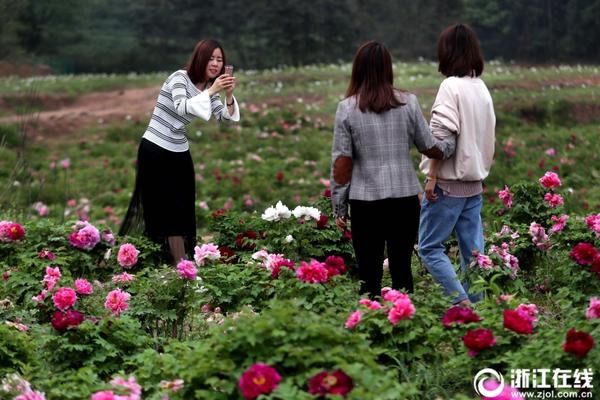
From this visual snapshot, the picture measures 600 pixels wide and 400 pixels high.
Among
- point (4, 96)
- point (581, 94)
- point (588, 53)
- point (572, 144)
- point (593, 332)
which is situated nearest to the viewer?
point (593, 332)

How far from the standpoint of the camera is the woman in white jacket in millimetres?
5215

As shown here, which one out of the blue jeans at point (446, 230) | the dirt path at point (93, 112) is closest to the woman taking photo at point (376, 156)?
the blue jeans at point (446, 230)

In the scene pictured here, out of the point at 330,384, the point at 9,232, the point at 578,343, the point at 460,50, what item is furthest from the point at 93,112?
the point at 330,384

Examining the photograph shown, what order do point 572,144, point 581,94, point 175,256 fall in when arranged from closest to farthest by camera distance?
point 175,256, point 572,144, point 581,94

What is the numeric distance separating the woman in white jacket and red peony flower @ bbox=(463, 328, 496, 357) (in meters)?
1.27

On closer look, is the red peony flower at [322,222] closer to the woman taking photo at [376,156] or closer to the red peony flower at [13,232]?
the woman taking photo at [376,156]

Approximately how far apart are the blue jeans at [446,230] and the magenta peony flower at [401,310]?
1.39 m

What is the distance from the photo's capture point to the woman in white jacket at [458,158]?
521 centimetres

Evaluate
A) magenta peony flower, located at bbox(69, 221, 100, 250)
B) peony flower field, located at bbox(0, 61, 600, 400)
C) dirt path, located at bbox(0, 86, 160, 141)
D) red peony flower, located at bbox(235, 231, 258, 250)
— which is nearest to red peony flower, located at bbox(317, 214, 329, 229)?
peony flower field, located at bbox(0, 61, 600, 400)

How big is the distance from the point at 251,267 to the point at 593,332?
1875 millimetres

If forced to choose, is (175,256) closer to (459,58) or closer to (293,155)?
(459,58)

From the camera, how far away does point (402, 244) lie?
5176 millimetres

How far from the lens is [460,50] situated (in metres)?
5.20

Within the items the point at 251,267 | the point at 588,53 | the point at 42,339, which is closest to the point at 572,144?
the point at 251,267
